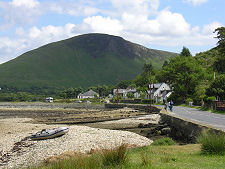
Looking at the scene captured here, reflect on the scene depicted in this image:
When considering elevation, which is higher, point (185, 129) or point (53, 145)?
point (185, 129)

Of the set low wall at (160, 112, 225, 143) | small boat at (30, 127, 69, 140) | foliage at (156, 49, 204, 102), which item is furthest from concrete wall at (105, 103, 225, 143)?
foliage at (156, 49, 204, 102)

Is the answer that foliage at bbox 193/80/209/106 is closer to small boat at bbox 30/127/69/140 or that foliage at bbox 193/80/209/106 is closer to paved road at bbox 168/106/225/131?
paved road at bbox 168/106/225/131

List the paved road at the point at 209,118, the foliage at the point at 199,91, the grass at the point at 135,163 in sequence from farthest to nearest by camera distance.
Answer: the foliage at the point at 199,91 < the paved road at the point at 209,118 < the grass at the point at 135,163

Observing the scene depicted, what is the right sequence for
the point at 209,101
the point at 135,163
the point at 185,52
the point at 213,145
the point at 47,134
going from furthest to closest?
the point at 185,52, the point at 209,101, the point at 47,134, the point at 213,145, the point at 135,163

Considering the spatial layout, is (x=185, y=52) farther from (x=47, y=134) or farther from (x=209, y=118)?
(x=47, y=134)

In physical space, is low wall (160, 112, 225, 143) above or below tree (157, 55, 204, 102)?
below

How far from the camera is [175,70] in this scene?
9769 cm

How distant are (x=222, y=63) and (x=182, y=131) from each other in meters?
97.9

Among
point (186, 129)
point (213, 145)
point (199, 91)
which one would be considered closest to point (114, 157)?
point (213, 145)

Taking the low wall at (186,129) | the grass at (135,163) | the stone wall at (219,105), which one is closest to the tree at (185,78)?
the stone wall at (219,105)

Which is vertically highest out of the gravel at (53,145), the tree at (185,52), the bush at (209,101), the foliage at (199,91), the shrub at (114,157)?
the tree at (185,52)

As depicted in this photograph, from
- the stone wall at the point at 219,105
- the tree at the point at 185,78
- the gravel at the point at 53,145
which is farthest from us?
the tree at the point at 185,78

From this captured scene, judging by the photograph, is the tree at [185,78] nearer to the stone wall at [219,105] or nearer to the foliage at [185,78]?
the foliage at [185,78]

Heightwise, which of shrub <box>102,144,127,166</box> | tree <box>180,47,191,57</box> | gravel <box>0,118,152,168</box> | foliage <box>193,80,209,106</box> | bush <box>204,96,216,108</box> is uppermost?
tree <box>180,47,191,57</box>
